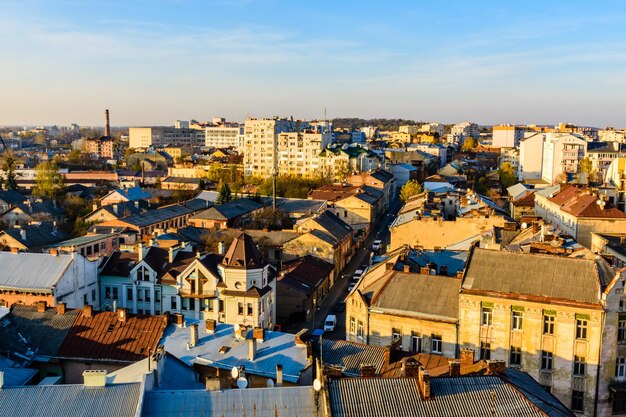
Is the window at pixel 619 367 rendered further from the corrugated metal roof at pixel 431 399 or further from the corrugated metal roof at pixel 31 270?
the corrugated metal roof at pixel 31 270

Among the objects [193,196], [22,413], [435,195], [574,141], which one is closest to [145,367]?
[22,413]

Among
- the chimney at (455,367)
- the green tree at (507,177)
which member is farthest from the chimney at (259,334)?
the green tree at (507,177)

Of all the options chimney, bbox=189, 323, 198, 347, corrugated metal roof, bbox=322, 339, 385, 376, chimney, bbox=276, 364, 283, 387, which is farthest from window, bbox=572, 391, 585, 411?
chimney, bbox=189, 323, 198, 347

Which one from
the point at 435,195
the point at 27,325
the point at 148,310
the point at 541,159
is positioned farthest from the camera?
the point at 541,159

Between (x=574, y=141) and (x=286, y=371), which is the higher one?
(x=574, y=141)

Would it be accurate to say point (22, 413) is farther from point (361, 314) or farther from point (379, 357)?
point (361, 314)

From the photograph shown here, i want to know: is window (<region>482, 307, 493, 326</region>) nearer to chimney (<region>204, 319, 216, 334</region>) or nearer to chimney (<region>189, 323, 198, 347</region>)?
chimney (<region>204, 319, 216, 334</region>)

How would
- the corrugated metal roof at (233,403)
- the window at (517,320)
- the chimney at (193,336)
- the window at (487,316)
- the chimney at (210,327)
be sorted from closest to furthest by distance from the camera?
the corrugated metal roof at (233,403) < the chimney at (193,336) < the window at (517,320) < the window at (487,316) < the chimney at (210,327)

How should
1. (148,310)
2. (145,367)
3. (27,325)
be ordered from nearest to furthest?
1. (145,367)
2. (27,325)
3. (148,310)
